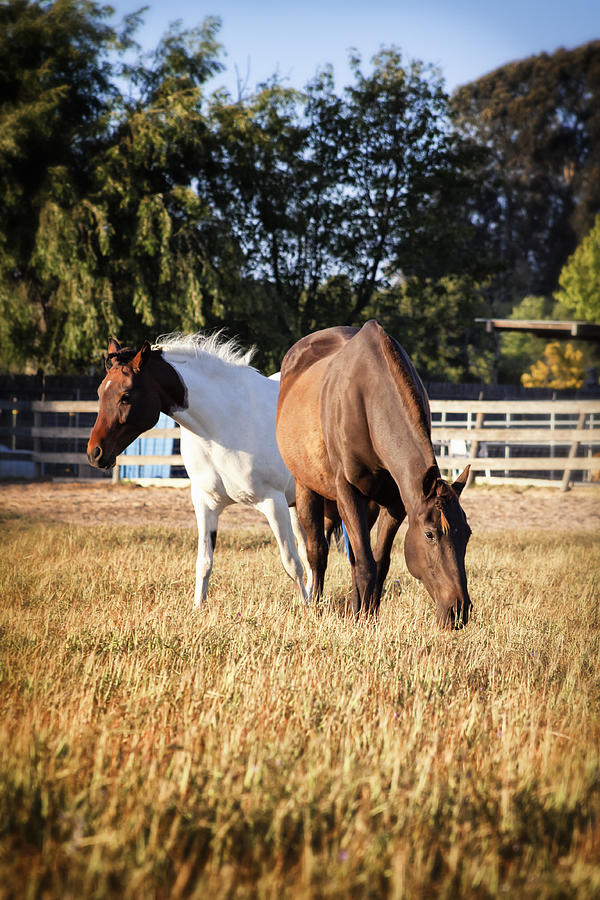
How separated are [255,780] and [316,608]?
309 cm

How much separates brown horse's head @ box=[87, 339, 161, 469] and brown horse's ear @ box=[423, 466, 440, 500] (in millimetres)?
2201

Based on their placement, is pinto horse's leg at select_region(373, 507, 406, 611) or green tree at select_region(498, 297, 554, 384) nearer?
pinto horse's leg at select_region(373, 507, 406, 611)

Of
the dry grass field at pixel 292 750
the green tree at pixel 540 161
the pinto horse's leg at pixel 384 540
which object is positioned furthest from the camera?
the green tree at pixel 540 161

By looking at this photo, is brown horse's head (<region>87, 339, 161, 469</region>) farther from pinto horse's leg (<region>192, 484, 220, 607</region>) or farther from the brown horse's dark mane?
the brown horse's dark mane

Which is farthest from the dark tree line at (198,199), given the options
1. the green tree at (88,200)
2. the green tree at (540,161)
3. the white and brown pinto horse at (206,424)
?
the green tree at (540,161)

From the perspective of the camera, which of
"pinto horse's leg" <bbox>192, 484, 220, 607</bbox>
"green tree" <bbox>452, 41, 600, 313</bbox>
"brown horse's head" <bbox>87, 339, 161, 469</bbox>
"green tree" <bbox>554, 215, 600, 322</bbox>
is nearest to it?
"brown horse's head" <bbox>87, 339, 161, 469</bbox>

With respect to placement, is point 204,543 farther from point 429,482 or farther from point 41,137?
point 41,137

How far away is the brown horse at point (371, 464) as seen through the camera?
3.78 m

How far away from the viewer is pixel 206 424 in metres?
5.65

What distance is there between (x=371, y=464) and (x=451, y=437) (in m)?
11.5

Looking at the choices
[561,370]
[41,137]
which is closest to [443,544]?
[41,137]

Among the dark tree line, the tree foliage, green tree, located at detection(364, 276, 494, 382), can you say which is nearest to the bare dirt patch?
the dark tree line

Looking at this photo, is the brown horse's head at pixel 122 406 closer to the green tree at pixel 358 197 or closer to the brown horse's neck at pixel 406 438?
the brown horse's neck at pixel 406 438

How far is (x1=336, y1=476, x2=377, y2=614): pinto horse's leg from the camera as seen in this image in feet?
15.0
